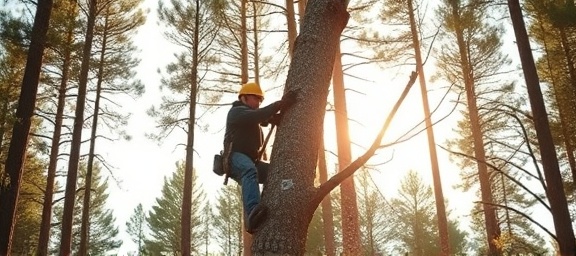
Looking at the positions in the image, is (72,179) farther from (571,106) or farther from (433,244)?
(433,244)

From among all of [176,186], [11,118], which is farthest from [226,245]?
[11,118]

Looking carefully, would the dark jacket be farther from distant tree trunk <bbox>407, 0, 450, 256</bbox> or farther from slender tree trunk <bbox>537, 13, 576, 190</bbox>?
slender tree trunk <bbox>537, 13, 576, 190</bbox>

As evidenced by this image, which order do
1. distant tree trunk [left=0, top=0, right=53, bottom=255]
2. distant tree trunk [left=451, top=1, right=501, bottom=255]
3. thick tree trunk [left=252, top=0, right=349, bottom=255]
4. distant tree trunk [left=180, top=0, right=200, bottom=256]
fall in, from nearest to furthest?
thick tree trunk [left=252, top=0, right=349, bottom=255] → distant tree trunk [left=0, top=0, right=53, bottom=255] → distant tree trunk [left=451, top=1, right=501, bottom=255] → distant tree trunk [left=180, top=0, right=200, bottom=256]

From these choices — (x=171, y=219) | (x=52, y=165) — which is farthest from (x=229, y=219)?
(x=52, y=165)

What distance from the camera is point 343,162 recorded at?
989 cm

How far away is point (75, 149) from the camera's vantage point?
12.3 metres

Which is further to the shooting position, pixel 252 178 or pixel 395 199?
pixel 395 199

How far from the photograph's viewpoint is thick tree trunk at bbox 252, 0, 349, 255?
190 cm

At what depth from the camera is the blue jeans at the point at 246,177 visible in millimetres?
2406

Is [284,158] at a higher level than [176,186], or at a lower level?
lower

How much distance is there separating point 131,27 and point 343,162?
9778mm

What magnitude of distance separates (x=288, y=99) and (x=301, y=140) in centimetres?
22

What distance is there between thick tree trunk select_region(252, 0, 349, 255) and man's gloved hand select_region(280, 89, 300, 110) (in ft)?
0.08

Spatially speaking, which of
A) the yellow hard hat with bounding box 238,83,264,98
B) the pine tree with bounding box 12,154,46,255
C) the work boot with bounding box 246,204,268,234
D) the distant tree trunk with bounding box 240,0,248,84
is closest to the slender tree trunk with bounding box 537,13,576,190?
the distant tree trunk with bounding box 240,0,248,84
